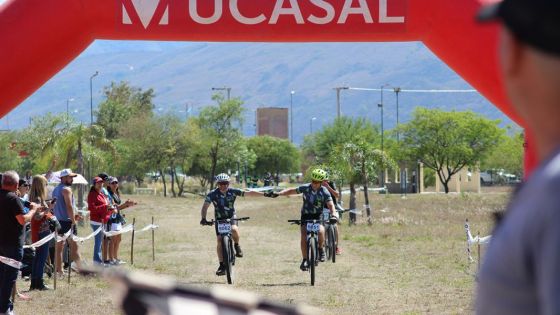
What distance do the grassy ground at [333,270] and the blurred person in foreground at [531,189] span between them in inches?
191

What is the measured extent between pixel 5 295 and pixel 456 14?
513cm

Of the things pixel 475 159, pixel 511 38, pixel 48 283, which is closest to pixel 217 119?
pixel 475 159

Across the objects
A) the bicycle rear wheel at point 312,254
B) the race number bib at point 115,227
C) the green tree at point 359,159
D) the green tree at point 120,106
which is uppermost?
the green tree at point 120,106

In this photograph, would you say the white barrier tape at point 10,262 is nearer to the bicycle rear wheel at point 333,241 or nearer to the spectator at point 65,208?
the spectator at point 65,208

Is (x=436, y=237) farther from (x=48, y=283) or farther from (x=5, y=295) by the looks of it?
(x=5, y=295)

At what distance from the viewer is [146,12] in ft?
31.0

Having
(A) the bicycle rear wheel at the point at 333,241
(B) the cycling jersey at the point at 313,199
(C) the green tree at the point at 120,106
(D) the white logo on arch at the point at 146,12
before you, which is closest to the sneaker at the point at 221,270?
(B) the cycling jersey at the point at 313,199

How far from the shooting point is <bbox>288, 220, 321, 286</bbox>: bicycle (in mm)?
14969

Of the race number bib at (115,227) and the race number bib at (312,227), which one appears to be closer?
the race number bib at (312,227)

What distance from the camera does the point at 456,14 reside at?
8.94m

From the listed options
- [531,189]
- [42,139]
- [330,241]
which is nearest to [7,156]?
[42,139]

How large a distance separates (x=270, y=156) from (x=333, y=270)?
289 ft

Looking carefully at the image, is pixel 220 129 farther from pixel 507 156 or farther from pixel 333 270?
pixel 333 270

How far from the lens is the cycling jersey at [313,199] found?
15.7 m
